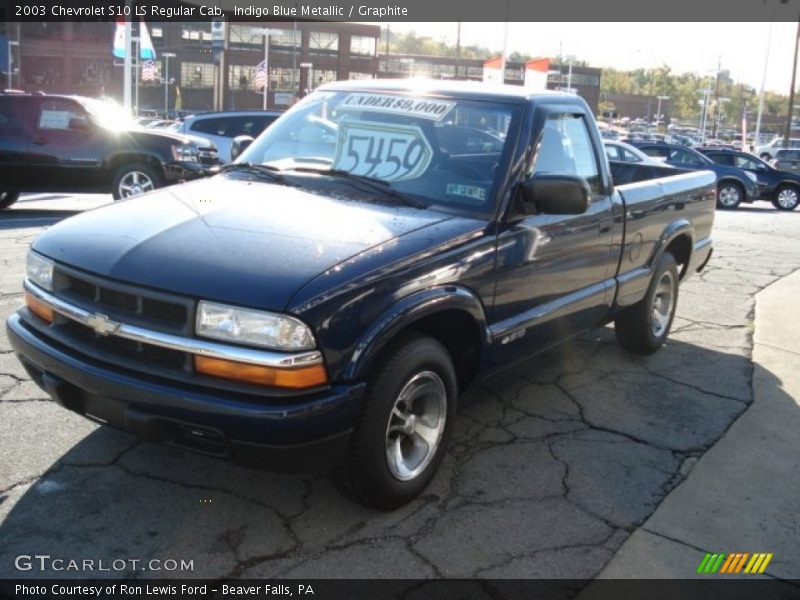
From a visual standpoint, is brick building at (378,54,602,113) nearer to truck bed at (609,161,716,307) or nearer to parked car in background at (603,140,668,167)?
parked car in background at (603,140,668,167)

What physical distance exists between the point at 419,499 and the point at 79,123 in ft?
31.8

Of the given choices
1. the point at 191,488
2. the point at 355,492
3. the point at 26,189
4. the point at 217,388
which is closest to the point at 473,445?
the point at 355,492

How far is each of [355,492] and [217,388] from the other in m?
0.76

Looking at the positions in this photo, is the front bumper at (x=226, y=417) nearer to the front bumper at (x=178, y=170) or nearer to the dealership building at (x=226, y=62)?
the front bumper at (x=178, y=170)

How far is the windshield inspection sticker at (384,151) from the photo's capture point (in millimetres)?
3883

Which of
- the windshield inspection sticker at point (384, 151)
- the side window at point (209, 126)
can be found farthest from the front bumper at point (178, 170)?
the windshield inspection sticker at point (384, 151)

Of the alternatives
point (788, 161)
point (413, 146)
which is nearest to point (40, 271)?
point (413, 146)

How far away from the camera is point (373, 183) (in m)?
3.83

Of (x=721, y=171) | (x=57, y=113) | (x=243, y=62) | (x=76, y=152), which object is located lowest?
(x=76, y=152)

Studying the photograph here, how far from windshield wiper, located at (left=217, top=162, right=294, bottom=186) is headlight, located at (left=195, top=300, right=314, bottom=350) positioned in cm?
130

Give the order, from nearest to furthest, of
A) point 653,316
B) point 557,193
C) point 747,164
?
point 557,193 → point 653,316 → point 747,164

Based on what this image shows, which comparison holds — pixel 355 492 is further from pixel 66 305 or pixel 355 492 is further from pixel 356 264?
pixel 66 305
